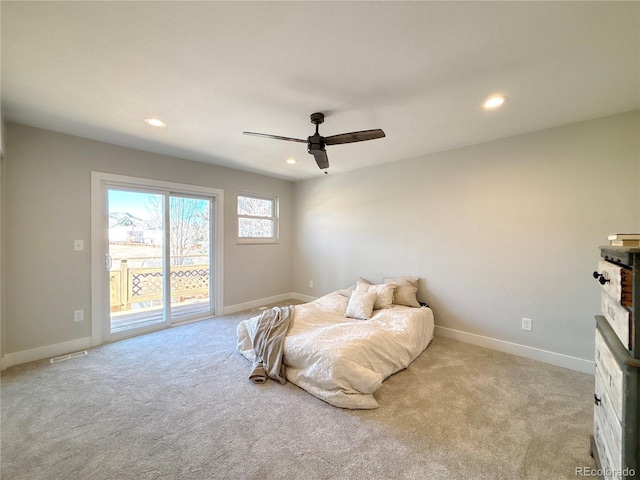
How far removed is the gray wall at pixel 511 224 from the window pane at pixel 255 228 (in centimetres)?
188

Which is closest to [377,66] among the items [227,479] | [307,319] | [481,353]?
[307,319]

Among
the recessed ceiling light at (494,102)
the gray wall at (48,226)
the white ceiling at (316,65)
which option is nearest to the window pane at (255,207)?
the gray wall at (48,226)

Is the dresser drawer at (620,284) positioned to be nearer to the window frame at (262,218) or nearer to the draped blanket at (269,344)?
the draped blanket at (269,344)

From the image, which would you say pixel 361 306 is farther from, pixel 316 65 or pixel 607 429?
pixel 316 65

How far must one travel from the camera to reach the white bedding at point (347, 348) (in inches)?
82.7

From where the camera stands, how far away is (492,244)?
3.14 meters

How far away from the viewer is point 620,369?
110cm

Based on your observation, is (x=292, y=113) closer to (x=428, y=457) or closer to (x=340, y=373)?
(x=340, y=373)

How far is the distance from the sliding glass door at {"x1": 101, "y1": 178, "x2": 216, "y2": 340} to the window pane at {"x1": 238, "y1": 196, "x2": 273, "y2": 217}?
56cm

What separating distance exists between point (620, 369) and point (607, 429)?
439mm

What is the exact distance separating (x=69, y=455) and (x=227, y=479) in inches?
41.7

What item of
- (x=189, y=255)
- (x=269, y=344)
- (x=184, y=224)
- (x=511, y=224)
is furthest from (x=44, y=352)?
(x=511, y=224)

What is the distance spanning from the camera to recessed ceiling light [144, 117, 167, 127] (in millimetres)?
2593

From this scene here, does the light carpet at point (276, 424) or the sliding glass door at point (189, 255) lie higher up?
the sliding glass door at point (189, 255)
